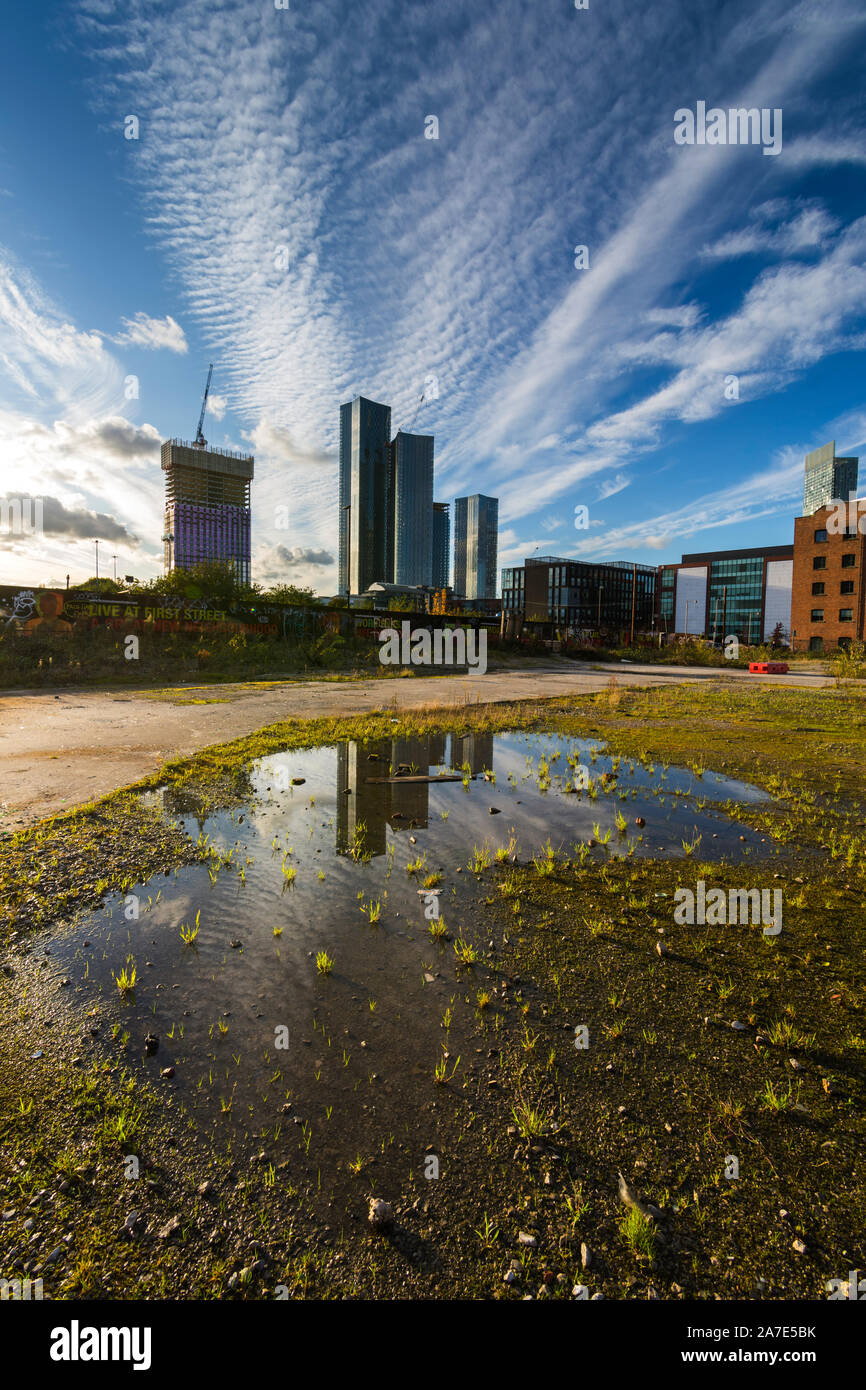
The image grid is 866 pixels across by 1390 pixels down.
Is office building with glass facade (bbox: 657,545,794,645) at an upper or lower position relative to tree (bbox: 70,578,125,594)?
upper

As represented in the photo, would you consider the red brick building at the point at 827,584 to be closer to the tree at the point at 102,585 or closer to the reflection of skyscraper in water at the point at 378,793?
the reflection of skyscraper in water at the point at 378,793

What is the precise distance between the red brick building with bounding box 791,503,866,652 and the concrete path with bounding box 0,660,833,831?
4568cm

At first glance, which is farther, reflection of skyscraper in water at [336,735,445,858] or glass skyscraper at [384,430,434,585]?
glass skyscraper at [384,430,434,585]

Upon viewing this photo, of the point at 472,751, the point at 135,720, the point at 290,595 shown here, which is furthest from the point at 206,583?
the point at 472,751

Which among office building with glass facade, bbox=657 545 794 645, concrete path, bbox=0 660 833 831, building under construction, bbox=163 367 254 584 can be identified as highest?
building under construction, bbox=163 367 254 584

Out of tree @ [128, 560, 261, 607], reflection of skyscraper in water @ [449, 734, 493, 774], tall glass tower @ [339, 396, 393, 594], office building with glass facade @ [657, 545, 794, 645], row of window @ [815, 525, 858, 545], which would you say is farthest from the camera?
tall glass tower @ [339, 396, 393, 594]

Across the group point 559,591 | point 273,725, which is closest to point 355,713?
point 273,725

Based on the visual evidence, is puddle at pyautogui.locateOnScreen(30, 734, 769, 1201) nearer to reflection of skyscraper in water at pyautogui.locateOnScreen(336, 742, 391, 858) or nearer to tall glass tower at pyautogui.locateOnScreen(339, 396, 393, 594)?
reflection of skyscraper in water at pyautogui.locateOnScreen(336, 742, 391, 858)

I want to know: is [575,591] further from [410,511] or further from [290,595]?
[290,595]

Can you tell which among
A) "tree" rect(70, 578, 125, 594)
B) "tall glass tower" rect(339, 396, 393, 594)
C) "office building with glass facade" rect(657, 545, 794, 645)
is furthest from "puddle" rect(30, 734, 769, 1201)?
"tall glass tower" rect(339, 396, 393, 594)

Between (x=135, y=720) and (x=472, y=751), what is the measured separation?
9.52 metres

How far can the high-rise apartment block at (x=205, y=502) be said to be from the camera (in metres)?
143

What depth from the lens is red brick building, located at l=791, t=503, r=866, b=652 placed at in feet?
208
